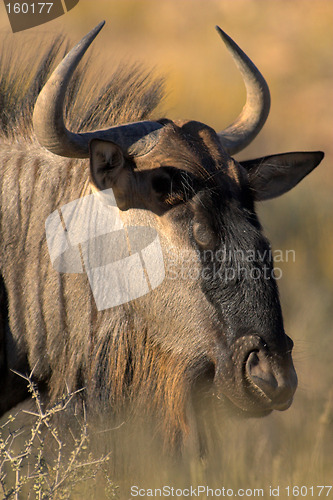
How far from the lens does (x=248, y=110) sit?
12.0ft

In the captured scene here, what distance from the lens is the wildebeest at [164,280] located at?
2768 millimetres

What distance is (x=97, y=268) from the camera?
3.12 meters

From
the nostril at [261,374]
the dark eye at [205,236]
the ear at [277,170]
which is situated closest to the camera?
the nostril at [261,374]

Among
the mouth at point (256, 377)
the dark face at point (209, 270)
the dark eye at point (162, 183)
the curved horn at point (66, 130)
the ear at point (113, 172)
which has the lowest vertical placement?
the mouth at point (256, 377)

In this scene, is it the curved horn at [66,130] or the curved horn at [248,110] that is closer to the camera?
the curved horn at [66,130]

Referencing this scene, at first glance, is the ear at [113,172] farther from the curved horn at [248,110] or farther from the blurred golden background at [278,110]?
the blurred golden background at [278,110]

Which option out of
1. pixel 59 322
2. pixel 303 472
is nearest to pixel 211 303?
pixel 59 322

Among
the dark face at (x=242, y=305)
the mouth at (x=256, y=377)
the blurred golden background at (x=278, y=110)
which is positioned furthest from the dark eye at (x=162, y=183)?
the blurred golden background at (x=278, y=110)

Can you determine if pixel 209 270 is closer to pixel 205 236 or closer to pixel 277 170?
pixel 205 236

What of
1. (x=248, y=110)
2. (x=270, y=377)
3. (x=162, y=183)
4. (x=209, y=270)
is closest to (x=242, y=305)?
(x=209, y=270)

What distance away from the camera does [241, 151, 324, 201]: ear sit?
3357mm

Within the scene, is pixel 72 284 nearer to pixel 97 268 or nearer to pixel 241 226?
pixel 97 268

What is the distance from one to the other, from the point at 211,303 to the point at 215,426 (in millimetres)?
627

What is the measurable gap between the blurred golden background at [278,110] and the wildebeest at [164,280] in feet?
1.55
